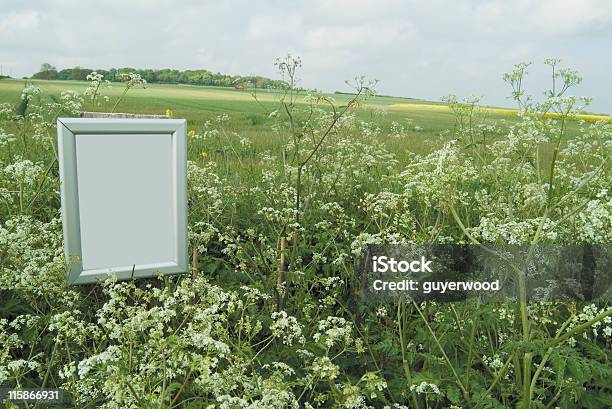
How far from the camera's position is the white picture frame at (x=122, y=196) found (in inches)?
125

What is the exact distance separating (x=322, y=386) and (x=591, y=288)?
187 centimetres

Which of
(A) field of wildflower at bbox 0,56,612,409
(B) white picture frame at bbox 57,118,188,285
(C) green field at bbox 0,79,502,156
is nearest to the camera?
(A) field of wildflower at bbox 0,56,612,409

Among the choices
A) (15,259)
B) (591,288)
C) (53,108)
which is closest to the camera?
(15,259)

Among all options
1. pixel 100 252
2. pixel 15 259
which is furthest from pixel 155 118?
pixel 15 259

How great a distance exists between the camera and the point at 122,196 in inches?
129

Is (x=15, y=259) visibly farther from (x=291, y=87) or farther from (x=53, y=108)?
(x=53, y=108)

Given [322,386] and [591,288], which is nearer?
[322,386]

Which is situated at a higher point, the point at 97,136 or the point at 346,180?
the point at 97,136

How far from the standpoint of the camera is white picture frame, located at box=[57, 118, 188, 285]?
3188 mm

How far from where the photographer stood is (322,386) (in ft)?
11.1

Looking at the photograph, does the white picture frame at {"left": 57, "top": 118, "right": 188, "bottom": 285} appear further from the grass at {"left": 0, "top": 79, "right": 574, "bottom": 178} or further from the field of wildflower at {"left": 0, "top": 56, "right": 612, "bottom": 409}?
the grass at {"left": 0, "top": 79, "right": 574, "bottom": 178}

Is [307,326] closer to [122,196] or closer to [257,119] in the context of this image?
[122,196]

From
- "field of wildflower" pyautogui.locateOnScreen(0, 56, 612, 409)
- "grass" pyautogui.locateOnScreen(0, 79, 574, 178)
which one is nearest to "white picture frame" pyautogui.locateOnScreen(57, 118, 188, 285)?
"field of wildflower" pyautogui.locateOnScreen(0, 56, 612, 409)

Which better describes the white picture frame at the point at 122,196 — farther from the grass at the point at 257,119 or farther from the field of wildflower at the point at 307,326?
the grass at the point at 257,119
